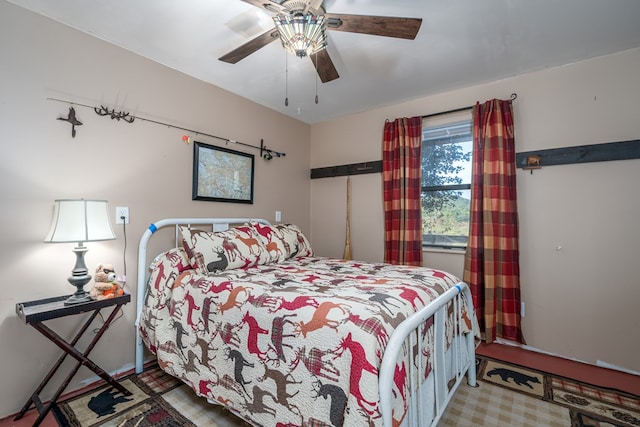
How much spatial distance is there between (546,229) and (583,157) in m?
0.61

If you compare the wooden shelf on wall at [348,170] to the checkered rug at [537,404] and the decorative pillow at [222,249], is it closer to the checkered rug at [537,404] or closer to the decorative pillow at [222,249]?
the decorative pillow at [222,249]

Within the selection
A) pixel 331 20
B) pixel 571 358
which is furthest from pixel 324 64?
pixel 571 358

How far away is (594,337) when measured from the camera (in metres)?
2.22

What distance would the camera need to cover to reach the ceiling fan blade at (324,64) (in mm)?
1798

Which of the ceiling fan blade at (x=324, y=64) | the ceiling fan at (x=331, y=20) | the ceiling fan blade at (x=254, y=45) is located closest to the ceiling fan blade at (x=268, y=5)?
the ceiling fan at (x=331, y=20)

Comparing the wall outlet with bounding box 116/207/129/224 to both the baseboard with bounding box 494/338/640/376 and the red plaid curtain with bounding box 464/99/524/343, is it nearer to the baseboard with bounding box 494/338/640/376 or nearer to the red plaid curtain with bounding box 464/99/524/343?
the red plaid curtain with bounding box 464/99/524/343

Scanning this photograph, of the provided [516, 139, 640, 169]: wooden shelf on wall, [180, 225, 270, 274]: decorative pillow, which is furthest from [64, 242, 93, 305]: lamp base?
[516, 139, 640, 169]: wooden shelf on wall

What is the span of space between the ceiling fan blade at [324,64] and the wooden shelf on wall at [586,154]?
1775 millimetres

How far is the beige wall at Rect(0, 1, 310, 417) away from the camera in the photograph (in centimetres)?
169

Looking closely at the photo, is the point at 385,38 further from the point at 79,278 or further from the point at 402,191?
the point at 79,278

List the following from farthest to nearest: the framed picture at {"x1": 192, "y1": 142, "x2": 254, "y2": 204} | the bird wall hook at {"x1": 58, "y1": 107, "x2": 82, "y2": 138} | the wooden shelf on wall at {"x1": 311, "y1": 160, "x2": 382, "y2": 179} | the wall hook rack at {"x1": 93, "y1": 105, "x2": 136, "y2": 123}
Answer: the wooden shelf on wall at {"x1": 311, "y1": 160, "x2": 382, "y2": 179}
the framed picture at {"x1": 192, "y1": 142, "x2": 254, "y2": 204}
the wall hook rack at {"x1": 93, "y1": 105, "x2": 136, "y2": 123}
the bird wall hook at {"x1": 58, "y1": 107, "x2": 82, "y2": 138}

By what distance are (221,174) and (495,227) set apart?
2507 millimetres

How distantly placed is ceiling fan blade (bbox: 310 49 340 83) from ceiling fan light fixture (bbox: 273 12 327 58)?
0.61 ft

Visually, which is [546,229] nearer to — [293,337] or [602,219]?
[602,219]
